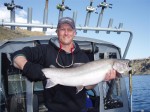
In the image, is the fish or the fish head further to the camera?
the fish head

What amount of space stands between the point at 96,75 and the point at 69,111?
2.80 ft

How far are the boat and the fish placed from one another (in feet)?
8.53

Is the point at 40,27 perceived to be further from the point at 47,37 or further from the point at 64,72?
the point at 64,72

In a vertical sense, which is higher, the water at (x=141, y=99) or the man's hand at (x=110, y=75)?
the man's hand at (x=110, y=75)

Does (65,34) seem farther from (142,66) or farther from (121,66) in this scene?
(142,66)

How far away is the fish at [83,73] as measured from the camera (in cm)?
544

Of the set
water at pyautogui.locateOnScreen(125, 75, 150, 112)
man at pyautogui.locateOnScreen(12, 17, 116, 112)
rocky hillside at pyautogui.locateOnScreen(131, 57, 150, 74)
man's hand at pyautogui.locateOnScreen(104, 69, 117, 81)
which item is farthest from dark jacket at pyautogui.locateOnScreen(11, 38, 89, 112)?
rocky hillside at pyautogui.locateOnScreen(131, 57, 150, 74)

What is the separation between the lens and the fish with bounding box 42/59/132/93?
544cm

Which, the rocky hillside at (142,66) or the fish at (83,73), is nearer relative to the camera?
the fish at (83,73)

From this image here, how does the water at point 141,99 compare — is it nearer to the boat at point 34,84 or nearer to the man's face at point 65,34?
the boat at point 34,84

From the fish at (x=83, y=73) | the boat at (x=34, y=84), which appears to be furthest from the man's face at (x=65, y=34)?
the boat at (x=34, y=84)

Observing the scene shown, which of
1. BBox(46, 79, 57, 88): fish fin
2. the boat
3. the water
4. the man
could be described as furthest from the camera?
the water

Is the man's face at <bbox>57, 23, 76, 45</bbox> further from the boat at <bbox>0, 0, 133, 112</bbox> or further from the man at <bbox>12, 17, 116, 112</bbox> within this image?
the boat at <bbox>0, 0, 133, 112</bbox>

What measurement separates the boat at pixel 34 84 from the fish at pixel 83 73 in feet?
8.53
